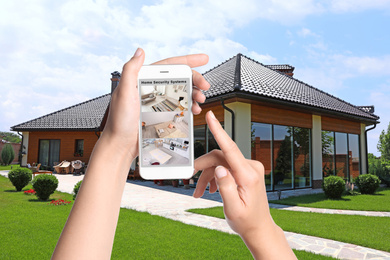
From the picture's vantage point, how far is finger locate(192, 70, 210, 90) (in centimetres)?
145

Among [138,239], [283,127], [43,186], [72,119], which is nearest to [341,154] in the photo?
[283,127]

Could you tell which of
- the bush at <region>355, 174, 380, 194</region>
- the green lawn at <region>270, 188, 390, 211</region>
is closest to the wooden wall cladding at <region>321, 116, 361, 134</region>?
the bush at <region>355, 174, 380, 194</region>

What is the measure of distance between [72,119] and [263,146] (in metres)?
18.4

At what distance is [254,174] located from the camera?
1.03m

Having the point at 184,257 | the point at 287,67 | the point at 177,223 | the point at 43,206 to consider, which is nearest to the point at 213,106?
the point at 177,223

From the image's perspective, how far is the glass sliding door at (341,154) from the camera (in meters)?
14.7

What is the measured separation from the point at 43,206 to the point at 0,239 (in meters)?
3.33

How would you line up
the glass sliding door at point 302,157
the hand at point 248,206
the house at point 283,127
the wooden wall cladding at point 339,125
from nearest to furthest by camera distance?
1. the hand at point 248,206
2. the house at point 283,127
3. the glass sliding door at point 302,157
4. the wooden wall cladding at point 339,125

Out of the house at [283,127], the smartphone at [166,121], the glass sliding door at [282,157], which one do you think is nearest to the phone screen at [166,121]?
the smartphone at [166,121]

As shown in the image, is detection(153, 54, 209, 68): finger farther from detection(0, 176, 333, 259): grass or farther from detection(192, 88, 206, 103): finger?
detection(0, 176, 333, 259): grass

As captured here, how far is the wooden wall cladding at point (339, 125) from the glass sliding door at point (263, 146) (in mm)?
4022

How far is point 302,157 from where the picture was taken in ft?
42.4

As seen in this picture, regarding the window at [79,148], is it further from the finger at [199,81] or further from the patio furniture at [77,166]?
the finger at [199,81]

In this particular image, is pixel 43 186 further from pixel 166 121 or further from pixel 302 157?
pixel 302 157
